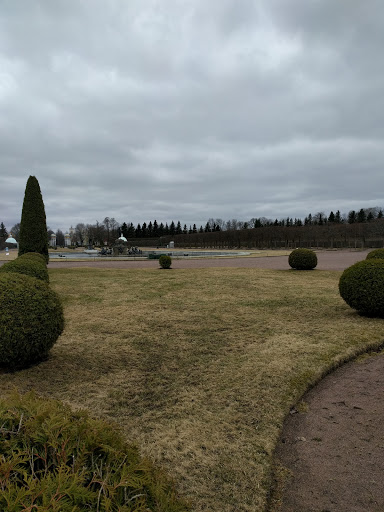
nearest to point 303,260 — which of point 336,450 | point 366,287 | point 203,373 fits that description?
point 366,287

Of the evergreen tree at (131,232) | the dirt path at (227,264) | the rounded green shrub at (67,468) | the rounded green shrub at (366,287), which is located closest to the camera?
the rounded green shrub at (67,468)

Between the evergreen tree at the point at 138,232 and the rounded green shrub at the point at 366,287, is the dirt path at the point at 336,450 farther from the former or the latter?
the evergreen tree at the point at 138,232

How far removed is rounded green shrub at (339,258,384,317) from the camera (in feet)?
23.6

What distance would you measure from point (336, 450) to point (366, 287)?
5082 millimetres

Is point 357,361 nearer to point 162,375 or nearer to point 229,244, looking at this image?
point 162,375

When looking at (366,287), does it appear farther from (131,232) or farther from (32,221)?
(131,232)

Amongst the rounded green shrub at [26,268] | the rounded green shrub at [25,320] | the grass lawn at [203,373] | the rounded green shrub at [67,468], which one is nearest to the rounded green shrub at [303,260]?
the grass lawn at [203,373]

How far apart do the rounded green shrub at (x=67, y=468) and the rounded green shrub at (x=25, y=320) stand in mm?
2714

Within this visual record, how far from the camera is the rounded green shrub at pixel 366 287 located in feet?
23.6

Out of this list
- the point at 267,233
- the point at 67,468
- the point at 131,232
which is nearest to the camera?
the point at 67,468

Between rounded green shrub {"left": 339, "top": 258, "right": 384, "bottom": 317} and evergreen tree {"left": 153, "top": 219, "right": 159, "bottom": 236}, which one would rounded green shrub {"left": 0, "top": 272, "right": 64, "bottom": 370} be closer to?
rounded green shrub {"left": 339, "top": 258, "right": 384, "bottom": 317}

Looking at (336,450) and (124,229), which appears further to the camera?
(124,229)

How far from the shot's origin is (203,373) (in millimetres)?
4508

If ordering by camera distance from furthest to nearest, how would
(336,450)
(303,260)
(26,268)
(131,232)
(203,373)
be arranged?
(131,232) → (303,260) → (26,268) → (203,373) → (336,450)
